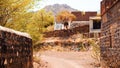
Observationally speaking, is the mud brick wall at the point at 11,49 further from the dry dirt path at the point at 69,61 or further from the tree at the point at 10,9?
the dry dirt path at the point at 69,61

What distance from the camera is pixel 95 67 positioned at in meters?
21.3

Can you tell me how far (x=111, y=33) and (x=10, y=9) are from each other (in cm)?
567

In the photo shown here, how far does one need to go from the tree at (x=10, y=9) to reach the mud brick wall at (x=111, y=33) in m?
4.42

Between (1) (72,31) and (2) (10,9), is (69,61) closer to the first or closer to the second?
(2) (10,9)

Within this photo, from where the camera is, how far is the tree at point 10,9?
13123mm

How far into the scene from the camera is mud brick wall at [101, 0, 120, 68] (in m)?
14.4

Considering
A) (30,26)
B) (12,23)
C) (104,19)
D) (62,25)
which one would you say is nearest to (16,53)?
(12,23)

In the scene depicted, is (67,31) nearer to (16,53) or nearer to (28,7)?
(28,7)

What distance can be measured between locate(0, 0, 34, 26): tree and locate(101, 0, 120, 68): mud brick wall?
4.42m

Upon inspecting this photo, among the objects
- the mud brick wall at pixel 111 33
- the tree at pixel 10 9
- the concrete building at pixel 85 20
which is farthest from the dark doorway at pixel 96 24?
the tree at pixel 10 9

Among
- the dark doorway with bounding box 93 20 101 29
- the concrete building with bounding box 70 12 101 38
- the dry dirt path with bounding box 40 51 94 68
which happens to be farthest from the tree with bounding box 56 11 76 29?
the dry dirt path with bounding box 40 51 94 68

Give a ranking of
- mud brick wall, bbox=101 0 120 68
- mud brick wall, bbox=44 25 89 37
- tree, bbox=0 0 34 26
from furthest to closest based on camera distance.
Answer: mud brick wall, bbox=44 25 89 37
mud brick wall, bbox=101 0 120 68
tree, bbox=0 0 34 26

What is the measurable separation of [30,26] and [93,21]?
32.9 m

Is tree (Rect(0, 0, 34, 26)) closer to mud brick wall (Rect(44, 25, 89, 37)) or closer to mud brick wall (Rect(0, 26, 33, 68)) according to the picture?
mud brick wall (Rect(0, 26, 33, 68))
